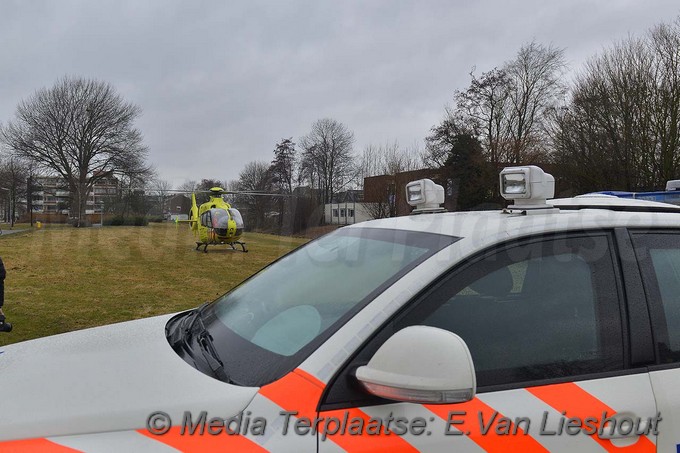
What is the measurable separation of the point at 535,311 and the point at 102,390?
1.51 m

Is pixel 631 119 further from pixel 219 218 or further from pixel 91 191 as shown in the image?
pixel 91 191

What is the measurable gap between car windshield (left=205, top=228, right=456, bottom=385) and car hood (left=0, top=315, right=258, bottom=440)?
0.43ft

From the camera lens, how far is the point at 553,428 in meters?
1.53

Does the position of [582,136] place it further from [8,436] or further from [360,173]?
[8,436]

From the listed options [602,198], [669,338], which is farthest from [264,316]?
[602,198]

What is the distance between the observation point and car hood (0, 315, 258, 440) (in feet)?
4.56

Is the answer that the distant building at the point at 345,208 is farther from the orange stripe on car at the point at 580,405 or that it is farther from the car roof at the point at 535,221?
the orange stripe on car at the point at 580,405

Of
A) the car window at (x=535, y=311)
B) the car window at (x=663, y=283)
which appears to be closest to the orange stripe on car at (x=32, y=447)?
the car window at (x=535, y=311)

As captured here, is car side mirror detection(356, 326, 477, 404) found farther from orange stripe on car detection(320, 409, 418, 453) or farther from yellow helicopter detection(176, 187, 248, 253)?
yellow helicopter detection(176, 187, 248, 253)

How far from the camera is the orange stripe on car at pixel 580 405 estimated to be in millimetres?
1560

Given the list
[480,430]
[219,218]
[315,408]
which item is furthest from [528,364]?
[219,218]

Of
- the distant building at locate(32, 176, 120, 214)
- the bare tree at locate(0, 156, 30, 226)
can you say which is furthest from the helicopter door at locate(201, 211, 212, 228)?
the bare tree at locate(0, 156, 30, 226)

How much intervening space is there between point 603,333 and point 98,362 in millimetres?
1850

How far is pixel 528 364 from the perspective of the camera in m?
1.64
